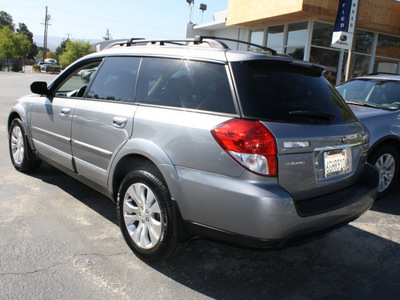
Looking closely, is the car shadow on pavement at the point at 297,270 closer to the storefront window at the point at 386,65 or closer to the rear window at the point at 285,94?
the rear window at the point at 285,94

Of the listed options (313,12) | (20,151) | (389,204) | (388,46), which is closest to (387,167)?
(389,204)

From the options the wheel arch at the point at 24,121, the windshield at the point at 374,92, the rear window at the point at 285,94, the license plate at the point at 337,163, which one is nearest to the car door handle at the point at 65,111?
the wheel arch at the point at 24,121

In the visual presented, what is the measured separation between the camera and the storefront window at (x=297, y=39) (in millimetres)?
15523

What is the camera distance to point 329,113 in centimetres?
280

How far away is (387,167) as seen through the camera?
4.92 m

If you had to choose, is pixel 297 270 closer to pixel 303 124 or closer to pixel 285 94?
pixel 303 124

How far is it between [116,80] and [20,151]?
2382 mm

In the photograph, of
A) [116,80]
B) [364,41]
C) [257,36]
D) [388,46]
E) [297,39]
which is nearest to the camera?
[116,80]

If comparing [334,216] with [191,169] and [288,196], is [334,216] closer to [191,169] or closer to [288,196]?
[288,196]

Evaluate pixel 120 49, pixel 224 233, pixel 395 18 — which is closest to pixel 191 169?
pixel 224 233

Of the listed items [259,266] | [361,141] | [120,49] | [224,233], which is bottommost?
[259,266]

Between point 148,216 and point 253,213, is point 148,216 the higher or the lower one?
the lower one

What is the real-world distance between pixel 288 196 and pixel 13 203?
10.1 ft

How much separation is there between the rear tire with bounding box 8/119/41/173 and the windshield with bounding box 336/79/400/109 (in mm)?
4661
